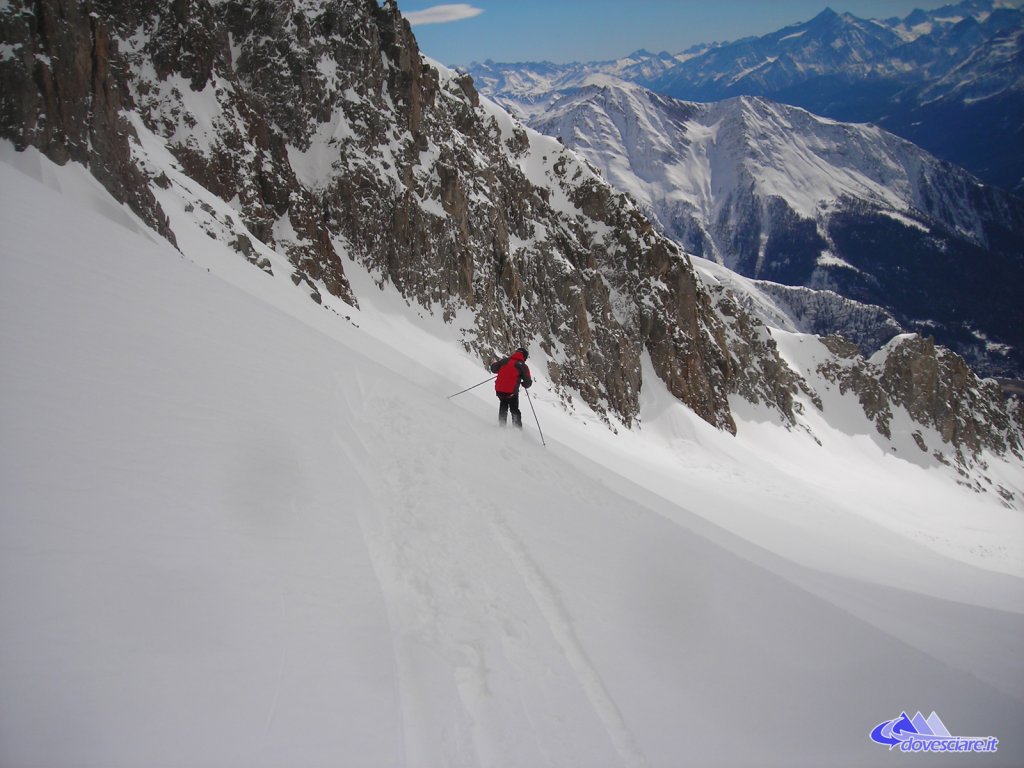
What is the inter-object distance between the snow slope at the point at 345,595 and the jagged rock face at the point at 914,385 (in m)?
102

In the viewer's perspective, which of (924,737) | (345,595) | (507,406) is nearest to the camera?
(345,595)

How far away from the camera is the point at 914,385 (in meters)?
98.9

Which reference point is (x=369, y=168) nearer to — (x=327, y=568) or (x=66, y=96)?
(x=66, y=96)

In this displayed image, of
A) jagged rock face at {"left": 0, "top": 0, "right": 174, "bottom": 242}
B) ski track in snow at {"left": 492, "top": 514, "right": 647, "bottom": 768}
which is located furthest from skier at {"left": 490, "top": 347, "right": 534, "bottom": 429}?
jagged rock face at {"left": 0, "top": 0, "right": 174, "bottom": 242}

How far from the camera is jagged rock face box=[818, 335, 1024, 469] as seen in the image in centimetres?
9769

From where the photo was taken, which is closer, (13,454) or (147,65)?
(13,454)

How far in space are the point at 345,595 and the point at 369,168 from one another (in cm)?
4453

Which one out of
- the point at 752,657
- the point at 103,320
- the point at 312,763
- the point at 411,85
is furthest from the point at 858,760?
the point at 411,85

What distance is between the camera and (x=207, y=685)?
10.8 ft

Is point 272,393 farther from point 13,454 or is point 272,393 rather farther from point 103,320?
point 13,454

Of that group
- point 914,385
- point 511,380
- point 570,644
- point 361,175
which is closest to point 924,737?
point 570,644

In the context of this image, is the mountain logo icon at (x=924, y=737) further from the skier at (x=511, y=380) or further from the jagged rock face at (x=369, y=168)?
the jagged rock face at (x=369, y=168)

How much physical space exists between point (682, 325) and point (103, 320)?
6405 cm

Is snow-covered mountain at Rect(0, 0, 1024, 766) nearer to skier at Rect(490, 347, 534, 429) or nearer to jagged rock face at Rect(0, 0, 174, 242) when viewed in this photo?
jagged rock face at Rect(0, 0, 174, 242)
